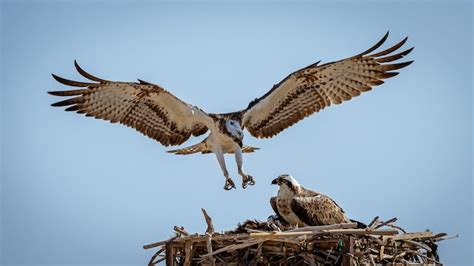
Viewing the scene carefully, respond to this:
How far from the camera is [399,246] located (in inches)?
328

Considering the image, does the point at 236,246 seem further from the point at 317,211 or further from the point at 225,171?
the point at 225,171

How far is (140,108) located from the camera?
37.0 ft

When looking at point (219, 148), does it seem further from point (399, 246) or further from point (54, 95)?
point (399, 246)

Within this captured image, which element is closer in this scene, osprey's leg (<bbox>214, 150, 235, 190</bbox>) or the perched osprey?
the perched osprey

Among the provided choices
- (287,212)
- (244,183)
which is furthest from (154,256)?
(244,183)

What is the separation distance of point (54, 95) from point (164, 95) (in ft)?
4.14

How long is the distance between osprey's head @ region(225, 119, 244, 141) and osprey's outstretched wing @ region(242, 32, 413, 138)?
0.28 metres

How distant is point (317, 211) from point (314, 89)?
229 cm

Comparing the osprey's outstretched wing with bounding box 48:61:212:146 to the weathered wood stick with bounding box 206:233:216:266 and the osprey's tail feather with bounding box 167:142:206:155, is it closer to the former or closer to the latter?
the osprey's tail feather with bounding box 167:142:206:155

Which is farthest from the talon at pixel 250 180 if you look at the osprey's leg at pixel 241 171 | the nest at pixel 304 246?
the nest at pixel 304 246

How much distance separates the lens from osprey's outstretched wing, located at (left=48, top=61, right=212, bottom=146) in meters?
10.9

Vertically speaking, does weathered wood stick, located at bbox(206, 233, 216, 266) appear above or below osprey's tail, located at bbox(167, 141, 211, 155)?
below

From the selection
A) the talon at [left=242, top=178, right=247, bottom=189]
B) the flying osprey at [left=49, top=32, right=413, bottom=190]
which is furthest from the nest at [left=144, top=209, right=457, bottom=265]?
the flying osprey at [left=49, top=32, right=413, bottom=190]

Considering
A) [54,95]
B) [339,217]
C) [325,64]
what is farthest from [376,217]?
[54,95]
